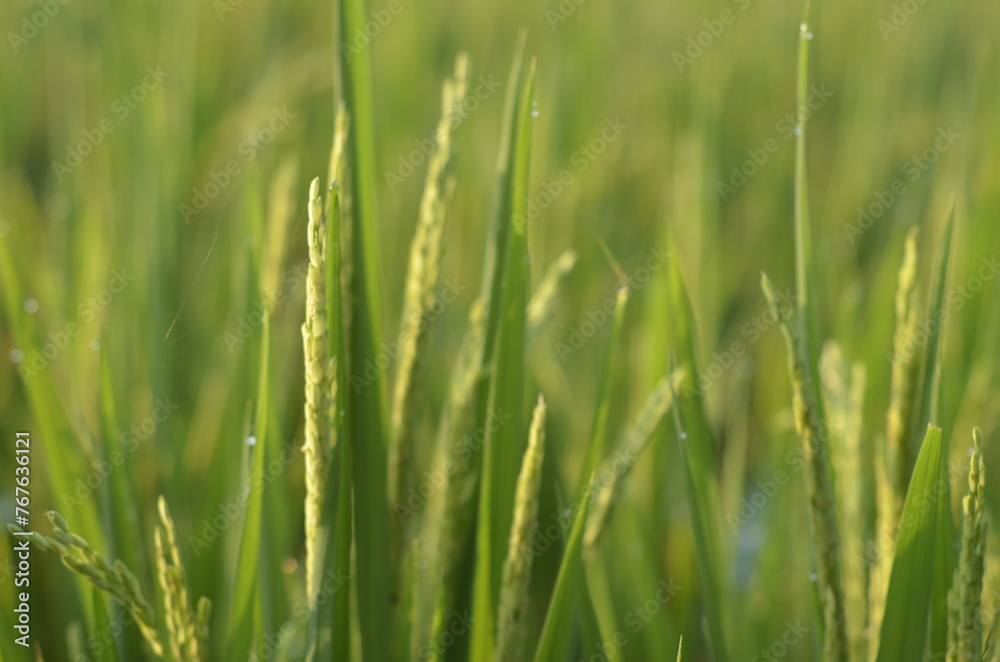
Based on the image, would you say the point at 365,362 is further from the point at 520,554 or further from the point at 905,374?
the point at 905,374

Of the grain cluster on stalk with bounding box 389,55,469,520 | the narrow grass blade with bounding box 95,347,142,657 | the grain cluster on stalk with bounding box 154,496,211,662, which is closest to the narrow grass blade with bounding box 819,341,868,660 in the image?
the grain cluster on stalk with bounding box 389,55,469,520

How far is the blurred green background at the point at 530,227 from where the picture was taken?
2.95ft

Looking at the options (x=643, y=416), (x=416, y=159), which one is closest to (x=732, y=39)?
(x=416, y=159)

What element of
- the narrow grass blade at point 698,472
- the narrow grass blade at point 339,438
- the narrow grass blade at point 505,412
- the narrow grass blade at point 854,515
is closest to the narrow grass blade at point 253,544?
the narrow grass blade at point 339,438

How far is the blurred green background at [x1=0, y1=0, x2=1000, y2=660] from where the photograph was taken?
90 centimetres

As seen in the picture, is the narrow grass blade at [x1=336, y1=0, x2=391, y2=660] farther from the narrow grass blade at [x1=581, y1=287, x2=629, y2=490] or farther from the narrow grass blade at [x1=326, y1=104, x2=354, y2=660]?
the narrow grass blade at [x1=581, y1=287, x2=629, y2=490]

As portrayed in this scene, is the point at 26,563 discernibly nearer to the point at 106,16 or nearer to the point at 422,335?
the point at 422,335

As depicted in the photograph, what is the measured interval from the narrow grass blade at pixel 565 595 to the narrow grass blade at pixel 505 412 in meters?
0.05

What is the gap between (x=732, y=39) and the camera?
2324mm

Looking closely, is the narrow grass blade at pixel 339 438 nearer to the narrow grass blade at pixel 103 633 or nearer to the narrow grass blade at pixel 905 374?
the narrow grass blade at pixel 103 633

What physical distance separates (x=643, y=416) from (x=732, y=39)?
1.94 metres

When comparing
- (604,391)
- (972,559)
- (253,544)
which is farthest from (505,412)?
(972,559)

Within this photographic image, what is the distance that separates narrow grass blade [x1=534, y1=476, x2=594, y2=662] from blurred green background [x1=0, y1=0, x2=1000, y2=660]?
0.25ft

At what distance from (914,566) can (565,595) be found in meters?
0.24
